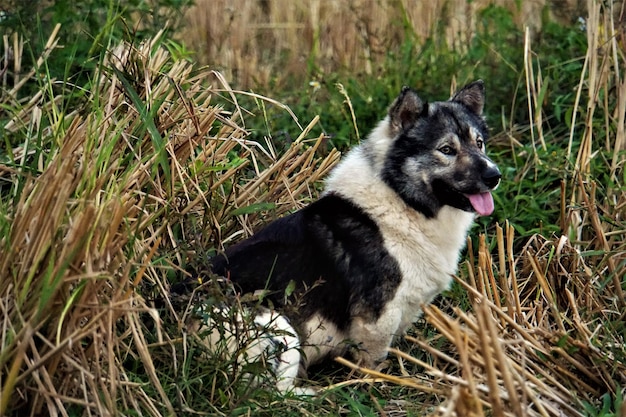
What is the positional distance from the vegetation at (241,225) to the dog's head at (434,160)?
0.33 m

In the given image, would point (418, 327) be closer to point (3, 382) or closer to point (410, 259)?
point (410, 259)

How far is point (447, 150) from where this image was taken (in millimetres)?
4691

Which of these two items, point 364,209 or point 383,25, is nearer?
point 364,209

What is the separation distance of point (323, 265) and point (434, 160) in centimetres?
76

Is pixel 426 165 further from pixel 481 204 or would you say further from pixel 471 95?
pixel 471 95

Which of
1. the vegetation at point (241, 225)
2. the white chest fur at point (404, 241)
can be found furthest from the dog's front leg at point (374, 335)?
the vegetation at point (241, 225)

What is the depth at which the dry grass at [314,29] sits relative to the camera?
8.06 m

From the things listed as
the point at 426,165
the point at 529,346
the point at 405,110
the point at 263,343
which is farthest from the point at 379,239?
the point at 529,346

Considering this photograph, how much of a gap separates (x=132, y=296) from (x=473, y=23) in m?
5.71

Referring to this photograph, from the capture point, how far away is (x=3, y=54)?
632 centimetres

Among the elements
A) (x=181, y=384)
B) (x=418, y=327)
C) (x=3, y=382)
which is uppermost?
(x=3, y=382)

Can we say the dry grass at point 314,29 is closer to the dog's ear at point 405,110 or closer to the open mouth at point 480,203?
the dog's ear at point 405,110

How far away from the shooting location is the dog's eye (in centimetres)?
468

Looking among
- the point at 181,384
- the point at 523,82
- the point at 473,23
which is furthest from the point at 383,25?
the point at 181,384
